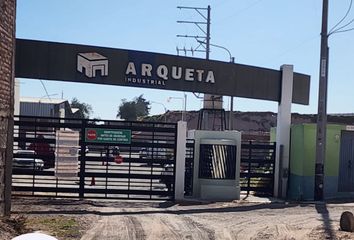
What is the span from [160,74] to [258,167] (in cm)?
538

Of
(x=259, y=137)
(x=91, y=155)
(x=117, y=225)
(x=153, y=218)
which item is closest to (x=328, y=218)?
(x=153, y=218)

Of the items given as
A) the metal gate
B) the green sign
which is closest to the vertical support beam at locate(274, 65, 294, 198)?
the metal gate

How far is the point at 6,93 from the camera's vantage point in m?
11.5

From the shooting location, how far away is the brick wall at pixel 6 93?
1114 centimetres

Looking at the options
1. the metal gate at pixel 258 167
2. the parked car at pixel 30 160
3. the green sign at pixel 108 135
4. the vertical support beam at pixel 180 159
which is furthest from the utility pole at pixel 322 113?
the parked car at pixel 30 160

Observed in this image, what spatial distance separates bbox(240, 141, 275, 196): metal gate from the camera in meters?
20.0

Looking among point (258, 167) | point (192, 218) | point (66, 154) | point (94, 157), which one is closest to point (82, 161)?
point (94, 157)

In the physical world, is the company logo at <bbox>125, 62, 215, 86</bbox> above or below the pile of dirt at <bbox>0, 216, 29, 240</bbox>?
above

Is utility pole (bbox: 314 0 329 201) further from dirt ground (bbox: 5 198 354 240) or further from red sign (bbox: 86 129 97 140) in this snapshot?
red sign (bbox: 86 129 97 140)

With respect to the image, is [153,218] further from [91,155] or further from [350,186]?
[350,186]

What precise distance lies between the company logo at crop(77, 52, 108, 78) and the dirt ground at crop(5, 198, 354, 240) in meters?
4.47

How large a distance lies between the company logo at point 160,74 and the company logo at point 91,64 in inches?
34.1

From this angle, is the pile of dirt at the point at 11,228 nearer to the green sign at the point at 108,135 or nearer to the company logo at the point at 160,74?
the green sign at the point at 108,135

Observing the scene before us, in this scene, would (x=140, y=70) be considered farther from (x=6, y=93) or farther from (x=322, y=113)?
(x=6, y=93)
